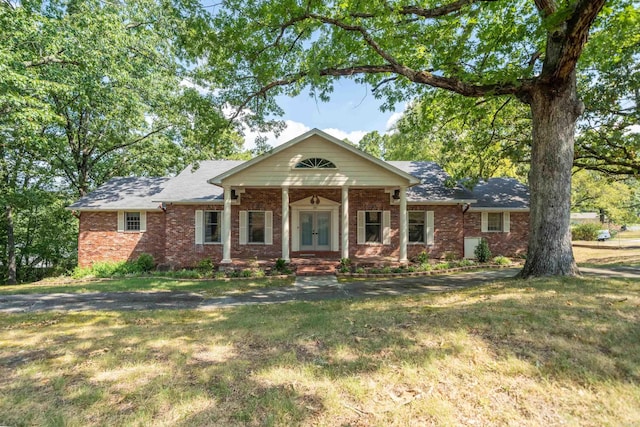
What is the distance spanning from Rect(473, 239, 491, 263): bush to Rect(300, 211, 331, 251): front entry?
688 cm

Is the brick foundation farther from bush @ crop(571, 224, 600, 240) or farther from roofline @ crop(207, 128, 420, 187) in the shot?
bush @ crop(571, 224, 600, 240)

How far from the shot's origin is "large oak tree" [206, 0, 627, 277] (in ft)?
22.6

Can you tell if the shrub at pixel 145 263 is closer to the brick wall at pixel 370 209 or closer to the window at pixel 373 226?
the brick wall at pixel 370 209

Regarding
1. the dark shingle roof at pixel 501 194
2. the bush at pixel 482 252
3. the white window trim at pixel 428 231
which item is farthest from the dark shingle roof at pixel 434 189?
the bush at pixel 482 252

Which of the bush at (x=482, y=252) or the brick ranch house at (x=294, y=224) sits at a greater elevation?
the brick ranch house at (x=294, y=224)

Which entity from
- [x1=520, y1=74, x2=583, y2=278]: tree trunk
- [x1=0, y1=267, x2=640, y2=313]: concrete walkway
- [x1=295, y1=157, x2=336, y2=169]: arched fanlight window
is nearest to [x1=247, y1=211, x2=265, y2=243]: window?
[x1=295, y1=157, x2=336, y2=169]: arched fanlight window

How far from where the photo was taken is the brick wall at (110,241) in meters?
14.8

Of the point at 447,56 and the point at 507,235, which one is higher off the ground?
the point at 447,56

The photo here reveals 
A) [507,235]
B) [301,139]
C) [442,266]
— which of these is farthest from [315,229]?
[507,235]

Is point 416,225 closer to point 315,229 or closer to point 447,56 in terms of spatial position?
point 315,229

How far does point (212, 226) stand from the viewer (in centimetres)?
1472

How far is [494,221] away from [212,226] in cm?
1417

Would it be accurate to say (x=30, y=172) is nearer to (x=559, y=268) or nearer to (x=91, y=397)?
(x=91, y=397)

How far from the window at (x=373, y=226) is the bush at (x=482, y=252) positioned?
4.49m
